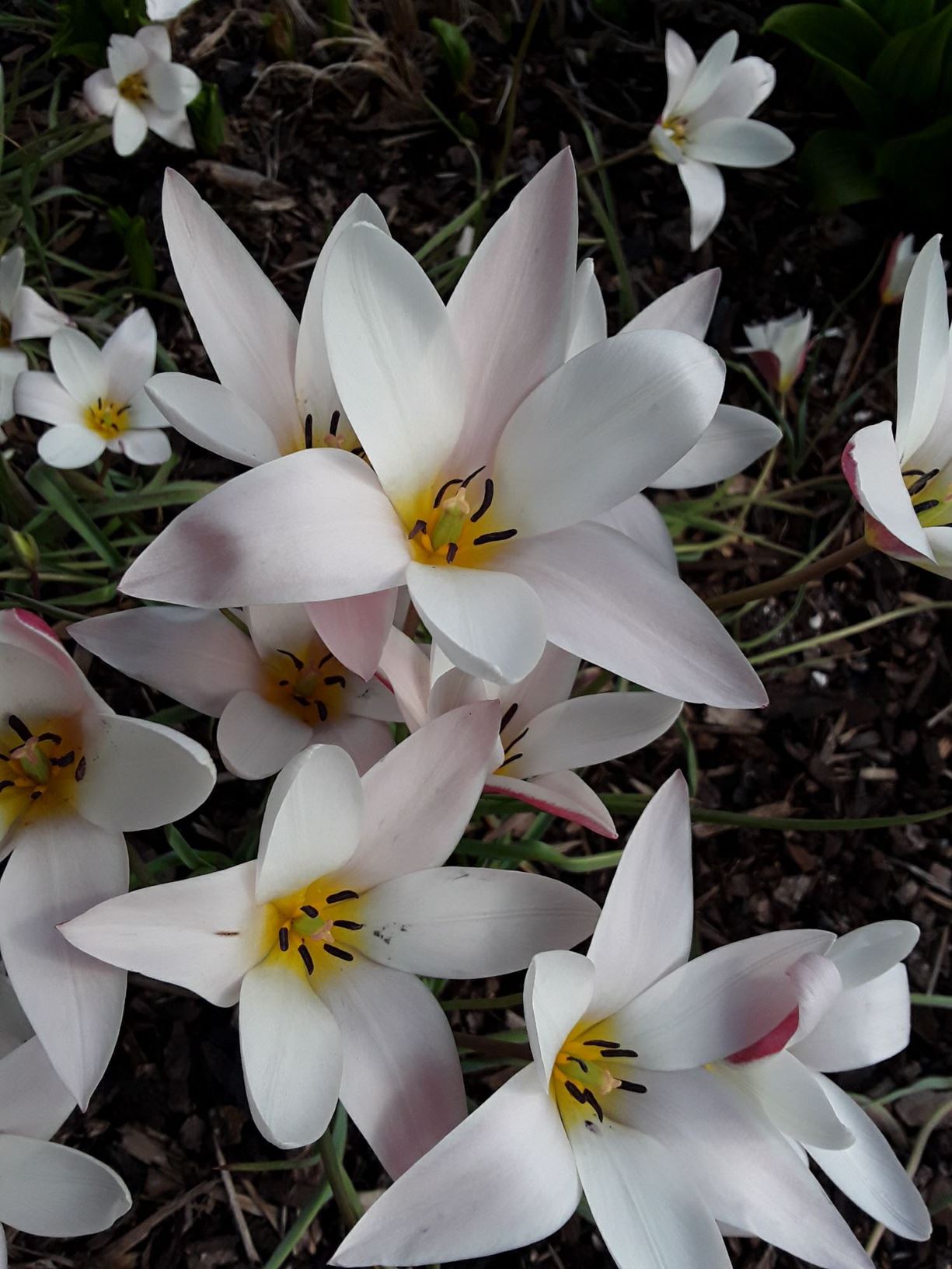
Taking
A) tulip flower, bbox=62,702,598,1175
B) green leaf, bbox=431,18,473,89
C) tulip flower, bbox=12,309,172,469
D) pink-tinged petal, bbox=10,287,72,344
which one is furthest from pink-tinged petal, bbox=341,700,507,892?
green leaf, bbox=431,18,473,89

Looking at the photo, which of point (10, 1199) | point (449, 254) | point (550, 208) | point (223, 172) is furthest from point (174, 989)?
point (223, 172)

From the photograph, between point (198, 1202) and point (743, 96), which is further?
point (743, 96)

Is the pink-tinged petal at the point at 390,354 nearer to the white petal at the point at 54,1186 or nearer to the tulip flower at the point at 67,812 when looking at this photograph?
the tulip flower at the point at 67,812

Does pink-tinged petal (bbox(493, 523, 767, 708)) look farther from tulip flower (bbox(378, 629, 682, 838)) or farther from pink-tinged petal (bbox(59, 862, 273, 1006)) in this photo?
pink-tinged petal (bbox(59, 862, 273, 1006))

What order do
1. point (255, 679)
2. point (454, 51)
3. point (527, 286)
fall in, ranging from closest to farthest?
point (527, 286) < point (255, 679) < point (454, 51)

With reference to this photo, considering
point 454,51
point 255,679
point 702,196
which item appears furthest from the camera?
point 454,51

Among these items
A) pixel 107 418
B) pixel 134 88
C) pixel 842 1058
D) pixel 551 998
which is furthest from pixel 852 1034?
pixel 134 88

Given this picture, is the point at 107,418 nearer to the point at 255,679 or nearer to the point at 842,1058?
the point at 255,679

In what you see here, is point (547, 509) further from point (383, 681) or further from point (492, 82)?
point (492, 82)
